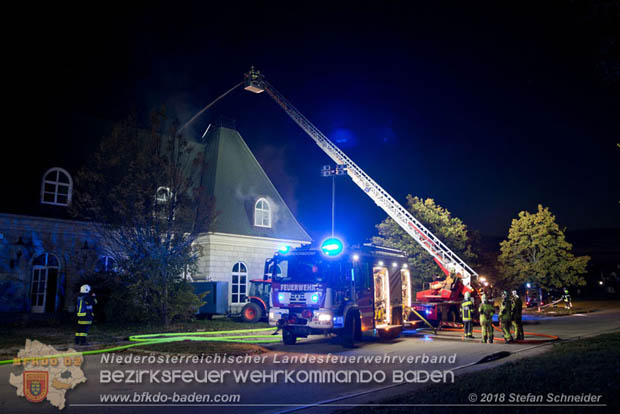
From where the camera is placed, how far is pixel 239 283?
27281 mm

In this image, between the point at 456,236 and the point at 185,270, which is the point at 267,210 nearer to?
the point at 185,270

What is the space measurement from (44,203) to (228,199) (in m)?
9.50

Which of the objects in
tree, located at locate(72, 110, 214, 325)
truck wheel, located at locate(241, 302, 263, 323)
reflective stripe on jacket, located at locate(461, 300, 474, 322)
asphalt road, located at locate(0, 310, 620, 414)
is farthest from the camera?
truck wheel, located at locate(241, 302, 263, 323)

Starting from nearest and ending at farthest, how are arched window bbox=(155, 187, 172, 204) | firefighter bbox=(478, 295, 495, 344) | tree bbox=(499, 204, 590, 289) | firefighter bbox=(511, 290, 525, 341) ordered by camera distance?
firefighter bbox=(478, 295, 495, 344)
firefighter bbox=(511, 290, 525, 341)
arched window bbox=(155, 187, 172, 204)
tree bbox=(499, 204, 590, 289)

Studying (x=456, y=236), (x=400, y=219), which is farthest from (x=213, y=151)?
(x=456, y=236)

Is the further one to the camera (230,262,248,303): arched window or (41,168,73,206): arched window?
(230,262,248,303): arched window

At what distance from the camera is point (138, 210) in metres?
18.5

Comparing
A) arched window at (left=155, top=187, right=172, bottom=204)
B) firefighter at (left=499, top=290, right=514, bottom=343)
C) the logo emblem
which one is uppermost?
arched window at (left=155, top=187, right=172, bottom=204)

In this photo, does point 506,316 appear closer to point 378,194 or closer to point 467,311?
point 467,311

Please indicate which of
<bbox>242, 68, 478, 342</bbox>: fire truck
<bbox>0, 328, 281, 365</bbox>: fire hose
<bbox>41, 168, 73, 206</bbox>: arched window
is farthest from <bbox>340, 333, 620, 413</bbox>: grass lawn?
<bbox>41, 168, 73, 206</bbox>: arched window

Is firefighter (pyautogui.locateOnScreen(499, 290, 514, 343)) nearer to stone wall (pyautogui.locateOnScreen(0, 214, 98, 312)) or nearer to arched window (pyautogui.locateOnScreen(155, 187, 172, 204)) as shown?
arched window (pyautogui.locateOnScreen(155, 187, 172, 204))

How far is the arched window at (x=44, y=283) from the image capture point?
71.6ft

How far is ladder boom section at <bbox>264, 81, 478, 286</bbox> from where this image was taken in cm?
2550

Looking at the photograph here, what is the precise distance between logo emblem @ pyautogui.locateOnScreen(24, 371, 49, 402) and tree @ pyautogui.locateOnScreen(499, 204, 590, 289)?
1555 inches
